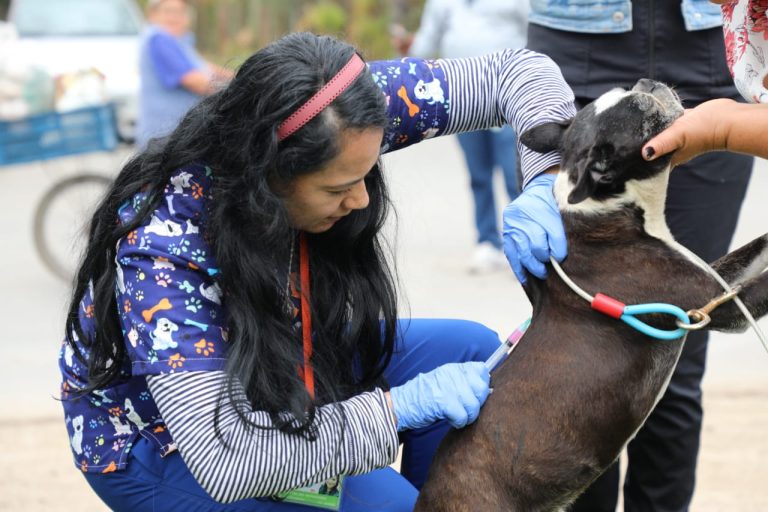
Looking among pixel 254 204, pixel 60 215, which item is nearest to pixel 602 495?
pixel 254 204

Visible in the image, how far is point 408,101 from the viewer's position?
2680 millimetres

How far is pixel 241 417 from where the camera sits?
2.26m

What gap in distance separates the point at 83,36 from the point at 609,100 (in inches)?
361

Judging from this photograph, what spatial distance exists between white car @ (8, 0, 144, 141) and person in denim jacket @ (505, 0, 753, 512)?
288 inches

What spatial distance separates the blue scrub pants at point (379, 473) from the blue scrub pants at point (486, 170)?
4026 millimetres

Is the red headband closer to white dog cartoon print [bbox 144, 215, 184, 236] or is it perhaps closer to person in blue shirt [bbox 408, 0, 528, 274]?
white dog cartoon print [bbox 144, 215, 184, 236]

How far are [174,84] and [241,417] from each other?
486 centimetres

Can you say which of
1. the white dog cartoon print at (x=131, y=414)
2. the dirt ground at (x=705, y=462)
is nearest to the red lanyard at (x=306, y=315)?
the white dog cartoon print at (x=131, y=414)

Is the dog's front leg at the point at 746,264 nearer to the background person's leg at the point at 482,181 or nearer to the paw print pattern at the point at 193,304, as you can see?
the paw print pattern at the point at 193,304

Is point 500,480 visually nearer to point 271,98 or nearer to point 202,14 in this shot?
point 271,98

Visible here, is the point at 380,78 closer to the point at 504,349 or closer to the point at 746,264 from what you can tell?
the point at 504,349

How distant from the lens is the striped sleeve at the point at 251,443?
2.24 metres

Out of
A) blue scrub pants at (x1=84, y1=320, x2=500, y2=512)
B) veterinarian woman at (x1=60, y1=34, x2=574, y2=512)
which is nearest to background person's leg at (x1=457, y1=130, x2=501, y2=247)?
blue scrub pants at (x1=84, y1=320, x2=500, y2=512)

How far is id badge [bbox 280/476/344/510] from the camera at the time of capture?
246 cm
